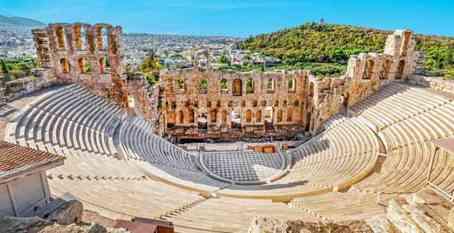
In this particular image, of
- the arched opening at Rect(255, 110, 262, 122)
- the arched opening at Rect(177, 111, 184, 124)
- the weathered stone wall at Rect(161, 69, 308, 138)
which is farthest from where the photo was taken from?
the arched opening at Rect(255, 110, 262, 122)

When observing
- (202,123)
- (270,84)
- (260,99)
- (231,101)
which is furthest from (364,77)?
(202,123)

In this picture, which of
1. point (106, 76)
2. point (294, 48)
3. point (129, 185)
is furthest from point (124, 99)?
point (294, 48)

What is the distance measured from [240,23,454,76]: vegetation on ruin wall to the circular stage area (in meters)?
33.5

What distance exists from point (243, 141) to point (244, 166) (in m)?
5.64

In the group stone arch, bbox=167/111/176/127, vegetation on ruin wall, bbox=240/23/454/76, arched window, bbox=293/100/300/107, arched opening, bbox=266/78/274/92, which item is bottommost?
stone arch, bbox=167/111/176/127

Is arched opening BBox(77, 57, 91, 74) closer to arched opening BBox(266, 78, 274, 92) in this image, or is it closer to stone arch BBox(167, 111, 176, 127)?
stone arch BBox(167, 111, 176, 127)

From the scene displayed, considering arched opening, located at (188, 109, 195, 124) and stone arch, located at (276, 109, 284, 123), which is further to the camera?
stone arch, located at (276, 109, 284, 123)

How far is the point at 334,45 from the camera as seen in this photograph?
61.6 meters

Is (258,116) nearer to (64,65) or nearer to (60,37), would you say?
(64,65)

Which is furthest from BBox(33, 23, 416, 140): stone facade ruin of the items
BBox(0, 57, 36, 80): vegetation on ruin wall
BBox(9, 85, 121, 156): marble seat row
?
BBox(0, 57, 36, 80): vegetation on ruin wall

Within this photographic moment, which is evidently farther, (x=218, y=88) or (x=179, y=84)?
(x=179, y=84)

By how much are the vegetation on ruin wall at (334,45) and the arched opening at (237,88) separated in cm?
2763

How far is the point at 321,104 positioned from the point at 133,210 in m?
17.4

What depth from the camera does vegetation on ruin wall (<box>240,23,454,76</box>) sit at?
5020 cm
